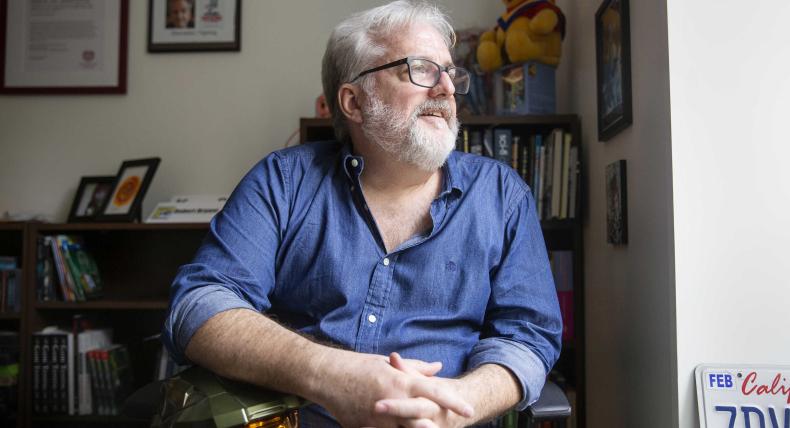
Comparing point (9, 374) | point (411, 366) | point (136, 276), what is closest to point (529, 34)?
point (411, 366)

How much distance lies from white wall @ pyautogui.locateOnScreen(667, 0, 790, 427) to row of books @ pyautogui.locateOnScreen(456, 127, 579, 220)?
2.65 ft

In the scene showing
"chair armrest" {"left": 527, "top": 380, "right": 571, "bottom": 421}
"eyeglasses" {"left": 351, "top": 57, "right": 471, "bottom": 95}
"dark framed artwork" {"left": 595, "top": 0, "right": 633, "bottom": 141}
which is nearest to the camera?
"chair armrest" {"left": 527, "top": 380, "right": 571, "bottom": 421}

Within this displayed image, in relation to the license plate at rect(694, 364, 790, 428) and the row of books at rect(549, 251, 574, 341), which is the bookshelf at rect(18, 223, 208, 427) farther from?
the license plate at rect(694, 364, 790, 428)

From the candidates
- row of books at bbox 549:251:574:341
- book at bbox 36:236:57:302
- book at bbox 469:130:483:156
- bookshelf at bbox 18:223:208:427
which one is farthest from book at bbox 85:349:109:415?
row of books at bbox 549:251:574:341

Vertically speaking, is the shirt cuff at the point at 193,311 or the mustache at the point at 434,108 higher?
the mustache at the point at 434,108

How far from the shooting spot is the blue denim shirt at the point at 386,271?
1215mm

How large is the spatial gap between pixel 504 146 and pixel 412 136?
0.80 m

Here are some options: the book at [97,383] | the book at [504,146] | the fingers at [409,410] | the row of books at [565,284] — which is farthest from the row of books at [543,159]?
the book at [97,383]

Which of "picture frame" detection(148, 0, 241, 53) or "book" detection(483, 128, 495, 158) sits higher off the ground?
"picture frame" detection(148, 0, 241, 53)

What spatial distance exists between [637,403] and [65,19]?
261 centimetres

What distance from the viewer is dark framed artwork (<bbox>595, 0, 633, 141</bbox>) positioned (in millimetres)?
1472

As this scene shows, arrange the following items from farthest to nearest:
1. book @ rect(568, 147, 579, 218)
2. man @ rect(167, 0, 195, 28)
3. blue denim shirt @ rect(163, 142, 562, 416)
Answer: man @ rect(167, 0, 195, 28) → book @ rect(568, 147, 579, 218) → blue denim shirt @ rect(163, 142, 562, 416)

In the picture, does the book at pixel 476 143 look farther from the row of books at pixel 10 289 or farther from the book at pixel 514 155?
the row of books at pixel 10 289

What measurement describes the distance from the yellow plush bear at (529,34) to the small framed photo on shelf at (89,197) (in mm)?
1589
